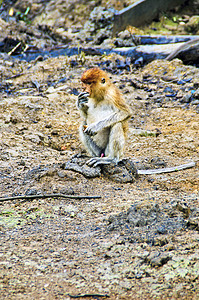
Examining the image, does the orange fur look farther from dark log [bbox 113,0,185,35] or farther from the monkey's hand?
dark log [bbox 113,0,185,35]

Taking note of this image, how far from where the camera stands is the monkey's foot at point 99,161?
18.3ft

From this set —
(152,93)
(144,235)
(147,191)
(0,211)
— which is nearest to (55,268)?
(144,235)

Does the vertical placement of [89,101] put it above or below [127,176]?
above

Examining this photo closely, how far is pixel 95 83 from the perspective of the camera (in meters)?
5.51

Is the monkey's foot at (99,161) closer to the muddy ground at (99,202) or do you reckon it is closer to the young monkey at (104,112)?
the young monkey at (104,112)

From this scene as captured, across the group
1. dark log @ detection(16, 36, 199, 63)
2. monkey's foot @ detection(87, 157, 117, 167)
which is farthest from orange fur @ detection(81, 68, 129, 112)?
dark log @ detection(16, 36, 199, 63)

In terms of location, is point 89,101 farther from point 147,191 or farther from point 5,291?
point 5,291

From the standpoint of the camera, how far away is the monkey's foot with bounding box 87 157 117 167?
5.58m

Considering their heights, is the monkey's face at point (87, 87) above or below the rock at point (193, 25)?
above

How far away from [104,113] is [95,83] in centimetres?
49

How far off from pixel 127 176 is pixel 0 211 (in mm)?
1964

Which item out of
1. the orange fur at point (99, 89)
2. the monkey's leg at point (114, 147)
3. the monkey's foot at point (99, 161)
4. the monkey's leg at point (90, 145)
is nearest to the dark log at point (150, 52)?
the monkey's leg at point (90, 145)

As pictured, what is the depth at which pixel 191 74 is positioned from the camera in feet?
31.5

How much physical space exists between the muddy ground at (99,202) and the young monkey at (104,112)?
0.50 meters
